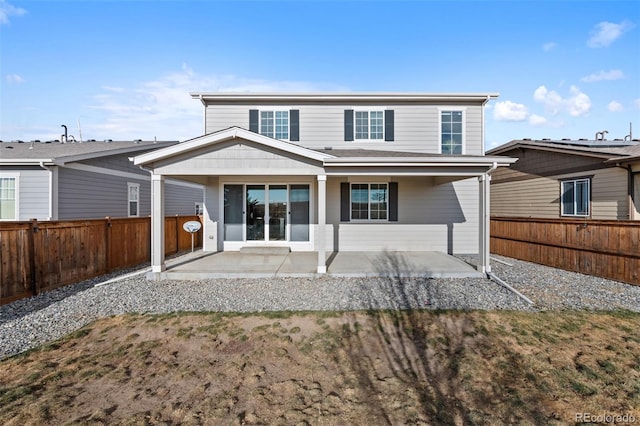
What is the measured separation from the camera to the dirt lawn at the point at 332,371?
8.91ft

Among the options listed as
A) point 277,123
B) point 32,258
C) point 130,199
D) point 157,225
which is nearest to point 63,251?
point 32,258

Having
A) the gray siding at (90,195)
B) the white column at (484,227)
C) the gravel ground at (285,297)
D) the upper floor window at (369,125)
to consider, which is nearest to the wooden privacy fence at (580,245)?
the gravel ground at (285,297)

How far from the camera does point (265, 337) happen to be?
165 inches

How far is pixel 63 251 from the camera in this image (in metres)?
6.53

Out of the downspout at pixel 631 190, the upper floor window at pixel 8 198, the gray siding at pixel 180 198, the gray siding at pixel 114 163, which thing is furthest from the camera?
the gray siding at pixel 180 198

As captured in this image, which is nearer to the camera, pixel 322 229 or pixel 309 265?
pixel 322 229

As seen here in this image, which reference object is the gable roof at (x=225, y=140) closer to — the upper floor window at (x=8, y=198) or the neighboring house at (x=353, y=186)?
the neighboring house at (x=353, y=186)

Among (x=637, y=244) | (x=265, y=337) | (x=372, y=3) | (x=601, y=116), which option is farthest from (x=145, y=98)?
(x=601, y=116)

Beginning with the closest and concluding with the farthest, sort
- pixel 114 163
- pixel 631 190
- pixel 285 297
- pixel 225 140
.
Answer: pixel 285 297 → pixel 225 140 → pixel 631 190 → pixel 114 163

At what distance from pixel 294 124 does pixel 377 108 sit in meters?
2.92

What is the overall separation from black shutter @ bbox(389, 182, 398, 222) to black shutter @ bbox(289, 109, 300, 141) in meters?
3.63

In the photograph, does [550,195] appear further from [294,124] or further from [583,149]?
[294,124]

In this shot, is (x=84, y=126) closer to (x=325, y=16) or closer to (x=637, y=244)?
(x=325, y=16)

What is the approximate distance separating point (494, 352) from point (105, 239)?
8.87 meters
